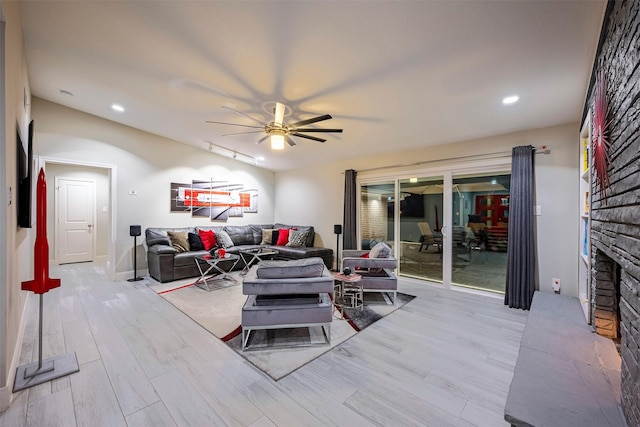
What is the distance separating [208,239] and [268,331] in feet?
10.9

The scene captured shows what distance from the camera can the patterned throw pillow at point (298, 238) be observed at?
6039 millimetres

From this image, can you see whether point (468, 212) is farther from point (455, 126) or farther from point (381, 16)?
point (381, 16)

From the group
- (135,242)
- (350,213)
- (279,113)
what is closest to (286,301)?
(279,113)

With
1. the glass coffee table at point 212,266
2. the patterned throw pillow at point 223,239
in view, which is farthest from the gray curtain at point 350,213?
the patterned throw pillow at point 223,239

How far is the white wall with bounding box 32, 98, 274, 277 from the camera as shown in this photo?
4.15m

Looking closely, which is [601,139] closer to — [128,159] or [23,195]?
[23,195]

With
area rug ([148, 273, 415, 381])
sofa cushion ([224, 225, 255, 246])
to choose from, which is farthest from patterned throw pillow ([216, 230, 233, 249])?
area rug ([148, 273, 415, 381])

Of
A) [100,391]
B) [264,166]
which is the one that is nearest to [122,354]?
[100,391]

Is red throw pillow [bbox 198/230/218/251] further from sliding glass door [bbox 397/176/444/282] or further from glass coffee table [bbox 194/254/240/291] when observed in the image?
sliding glass door [bbox 397/176/444/282]

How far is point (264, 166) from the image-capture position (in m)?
6.93

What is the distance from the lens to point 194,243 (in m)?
5.25

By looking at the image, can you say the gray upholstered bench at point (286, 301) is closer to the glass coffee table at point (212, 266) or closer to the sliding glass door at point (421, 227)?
the glass coffee table at point (212, 266)

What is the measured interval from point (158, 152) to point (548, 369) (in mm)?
6406

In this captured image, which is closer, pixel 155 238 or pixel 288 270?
pixel 288 270
